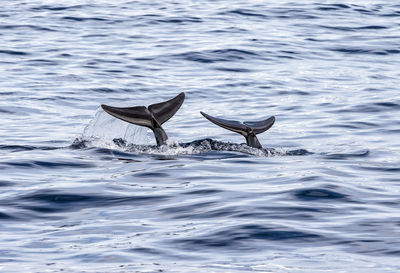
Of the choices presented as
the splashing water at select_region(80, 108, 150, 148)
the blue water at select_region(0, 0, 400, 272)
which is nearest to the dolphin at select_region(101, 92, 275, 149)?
the blue water at select_region(0, 0, 400, 272)

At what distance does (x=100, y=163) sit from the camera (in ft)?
51.3

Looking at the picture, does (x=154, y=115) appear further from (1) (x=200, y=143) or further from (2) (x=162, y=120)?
(1) (x=200, y=143)

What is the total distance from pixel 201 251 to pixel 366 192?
13.1ft

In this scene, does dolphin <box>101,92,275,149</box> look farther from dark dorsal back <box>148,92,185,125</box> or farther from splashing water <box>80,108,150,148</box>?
splashing water <box>80,108,150,148</box>

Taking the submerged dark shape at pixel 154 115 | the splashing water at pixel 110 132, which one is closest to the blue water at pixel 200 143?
the splashing water at pixel 110 132

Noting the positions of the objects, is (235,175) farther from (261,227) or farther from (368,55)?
(368,55)

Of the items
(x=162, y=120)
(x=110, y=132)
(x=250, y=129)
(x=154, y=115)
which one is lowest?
(x=110, y=132)

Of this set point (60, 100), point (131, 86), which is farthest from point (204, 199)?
point (131, 86)

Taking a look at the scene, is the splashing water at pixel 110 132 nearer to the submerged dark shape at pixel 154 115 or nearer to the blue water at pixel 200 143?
the blue water at pixel 200 143

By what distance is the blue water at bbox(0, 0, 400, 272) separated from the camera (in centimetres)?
1038

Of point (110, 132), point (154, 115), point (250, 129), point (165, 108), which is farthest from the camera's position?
point (110, 132)

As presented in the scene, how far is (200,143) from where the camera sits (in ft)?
56.9

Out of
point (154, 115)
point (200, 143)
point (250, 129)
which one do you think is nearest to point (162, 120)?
point (154, 115)

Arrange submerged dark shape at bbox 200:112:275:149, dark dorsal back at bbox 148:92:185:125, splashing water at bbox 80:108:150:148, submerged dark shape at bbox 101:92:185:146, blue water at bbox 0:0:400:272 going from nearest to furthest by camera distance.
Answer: blue water at bbox 0:0:400:272 < submerged dark shape at bbox 101:92:185:146 < submerged dark shape at bbox 200:112:275:149 < dark dorsal back at bbox 148:92:185:125 < splashing water at bbox 80:108:150:148
